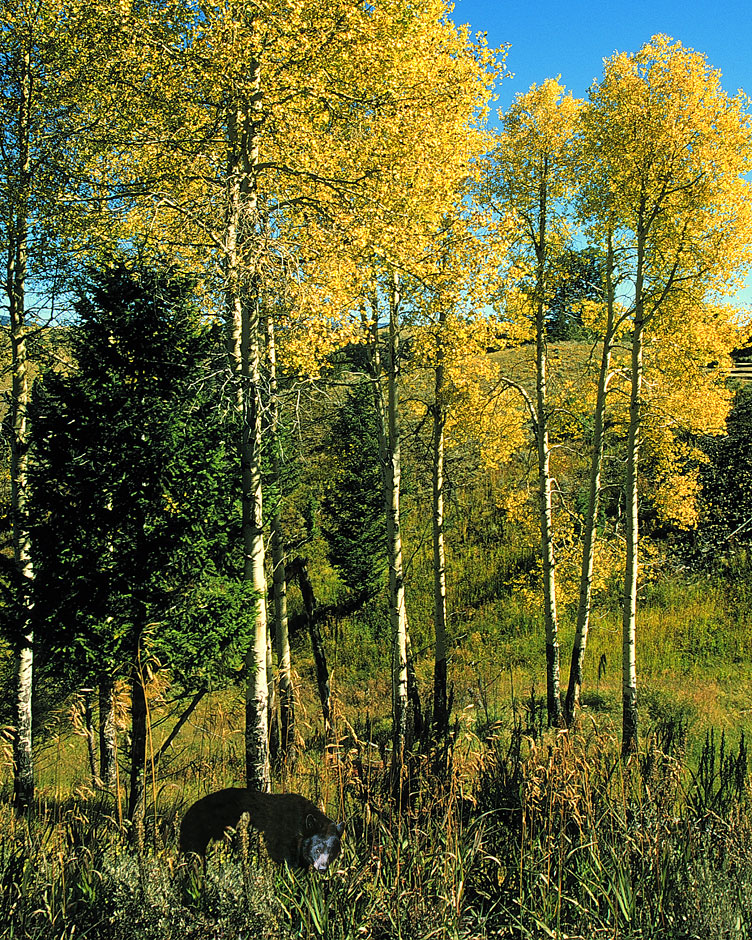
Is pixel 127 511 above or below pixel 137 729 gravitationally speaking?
above

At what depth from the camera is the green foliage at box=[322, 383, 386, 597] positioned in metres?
21.0

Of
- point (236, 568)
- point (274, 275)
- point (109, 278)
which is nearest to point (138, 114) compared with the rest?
point (109, 278)

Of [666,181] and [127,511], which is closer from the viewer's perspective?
[127,511]

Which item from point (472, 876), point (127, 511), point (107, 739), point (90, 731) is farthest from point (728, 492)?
point (472, 876)

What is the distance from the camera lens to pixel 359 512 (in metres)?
21.1

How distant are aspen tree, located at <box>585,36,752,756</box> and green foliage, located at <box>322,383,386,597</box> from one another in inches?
451

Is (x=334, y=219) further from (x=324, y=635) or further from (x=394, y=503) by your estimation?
(x=324, y=635)

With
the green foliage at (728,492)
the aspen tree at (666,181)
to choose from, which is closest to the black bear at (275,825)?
the aspen tree at (666,181)

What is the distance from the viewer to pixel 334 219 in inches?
285

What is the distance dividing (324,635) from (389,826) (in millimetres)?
17419

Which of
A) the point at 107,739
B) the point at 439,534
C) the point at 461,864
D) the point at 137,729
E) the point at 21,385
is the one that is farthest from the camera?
the point at 439,534

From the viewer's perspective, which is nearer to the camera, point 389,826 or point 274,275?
point 389,826

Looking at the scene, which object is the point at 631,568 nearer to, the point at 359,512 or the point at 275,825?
the point at 275,825

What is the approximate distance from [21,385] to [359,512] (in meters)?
12.8
